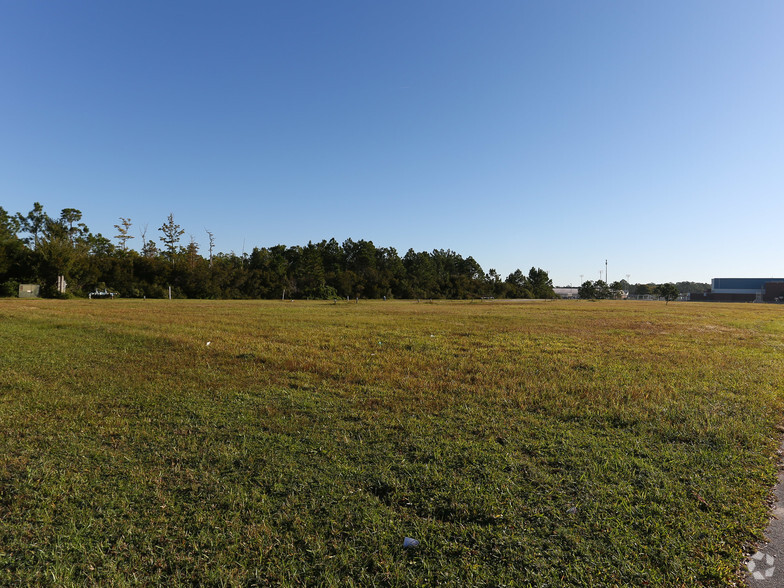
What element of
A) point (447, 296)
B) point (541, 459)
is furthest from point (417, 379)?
point (447, 296)

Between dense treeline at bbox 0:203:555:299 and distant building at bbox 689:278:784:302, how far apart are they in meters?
62.8

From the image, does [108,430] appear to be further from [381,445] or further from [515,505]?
[515,505]

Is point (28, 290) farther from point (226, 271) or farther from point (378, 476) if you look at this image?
point (378, 476)

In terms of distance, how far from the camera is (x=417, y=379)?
820 centimetres

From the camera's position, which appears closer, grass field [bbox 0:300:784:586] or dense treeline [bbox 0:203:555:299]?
grass field [bbox 0:300:784:586]

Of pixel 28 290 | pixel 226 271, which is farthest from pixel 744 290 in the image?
pixel 28 290

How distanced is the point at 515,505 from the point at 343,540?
147cm

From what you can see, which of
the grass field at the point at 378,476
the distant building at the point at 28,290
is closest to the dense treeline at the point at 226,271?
the distant building at the point at 28,290

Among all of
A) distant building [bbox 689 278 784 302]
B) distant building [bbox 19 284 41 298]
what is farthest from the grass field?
distant building [bbox 689 278 784 302]

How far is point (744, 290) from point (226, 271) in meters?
158

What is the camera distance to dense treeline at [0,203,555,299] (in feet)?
154

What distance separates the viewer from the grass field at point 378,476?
274cm

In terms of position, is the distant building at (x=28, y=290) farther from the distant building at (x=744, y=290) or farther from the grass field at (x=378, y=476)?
the distant building at (x=744, y=290)

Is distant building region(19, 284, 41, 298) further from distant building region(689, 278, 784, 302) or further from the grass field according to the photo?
distant building region(689, 278, 784, 302)
